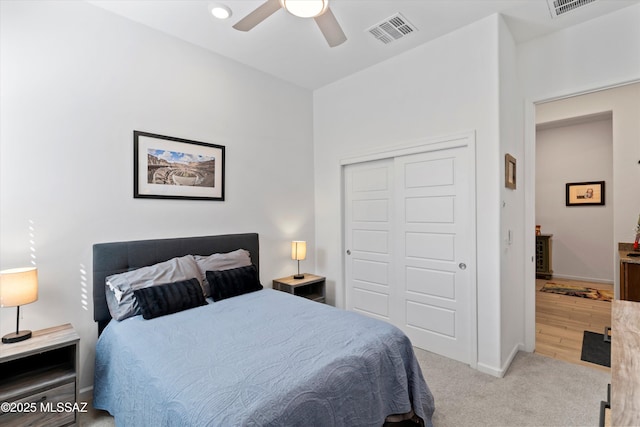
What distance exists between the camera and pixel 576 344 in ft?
10.3

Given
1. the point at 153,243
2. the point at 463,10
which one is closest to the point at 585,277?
the point at 463,10

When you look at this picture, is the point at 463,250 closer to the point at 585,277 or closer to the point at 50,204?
the point at 50,204

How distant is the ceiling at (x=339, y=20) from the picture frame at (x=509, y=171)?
4.14 feet

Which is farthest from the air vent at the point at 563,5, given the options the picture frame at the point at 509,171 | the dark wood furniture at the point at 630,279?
the dark wood furniture at the point at 630,279

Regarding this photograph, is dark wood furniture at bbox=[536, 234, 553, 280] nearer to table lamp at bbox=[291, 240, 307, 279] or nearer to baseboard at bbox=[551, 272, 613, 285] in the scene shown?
baseboard at bbox=[551, 272, 613, 285]

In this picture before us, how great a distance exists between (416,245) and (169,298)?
2.43 meters

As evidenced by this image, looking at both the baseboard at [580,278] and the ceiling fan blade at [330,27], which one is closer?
the ceiling fan blade at [330,27]

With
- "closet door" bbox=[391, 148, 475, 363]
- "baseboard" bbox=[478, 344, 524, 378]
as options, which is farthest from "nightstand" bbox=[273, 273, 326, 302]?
"baseboard" bbox=[478, 344, 524, 378]

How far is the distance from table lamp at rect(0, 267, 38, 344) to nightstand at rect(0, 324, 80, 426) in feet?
0.21

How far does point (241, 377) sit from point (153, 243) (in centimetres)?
181

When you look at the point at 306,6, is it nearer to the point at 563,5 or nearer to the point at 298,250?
the point at 563,5

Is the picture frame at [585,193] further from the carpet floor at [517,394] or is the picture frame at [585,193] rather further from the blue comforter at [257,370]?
the blue comforter at [257,370]

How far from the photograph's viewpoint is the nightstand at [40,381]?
1.75 metres

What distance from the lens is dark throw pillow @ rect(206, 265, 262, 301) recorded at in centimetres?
270
